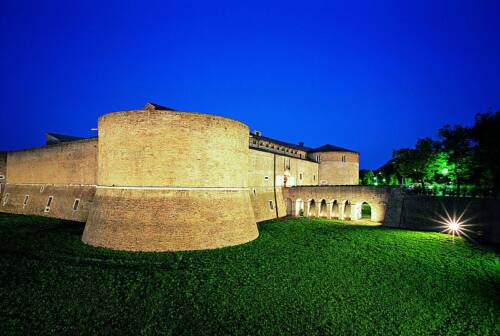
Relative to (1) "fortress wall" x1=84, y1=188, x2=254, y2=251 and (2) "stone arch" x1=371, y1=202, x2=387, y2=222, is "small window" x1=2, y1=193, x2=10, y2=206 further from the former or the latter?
(2) "stone arch" x1=371, y1=202, x2=387, y2=222

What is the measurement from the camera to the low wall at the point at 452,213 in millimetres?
20641

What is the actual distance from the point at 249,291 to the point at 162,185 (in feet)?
26.6

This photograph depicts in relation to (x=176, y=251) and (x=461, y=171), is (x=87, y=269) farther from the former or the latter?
(x=461, y=171)

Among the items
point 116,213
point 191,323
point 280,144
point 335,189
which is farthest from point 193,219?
point 280,144

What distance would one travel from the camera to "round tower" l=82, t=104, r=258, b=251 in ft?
50.5

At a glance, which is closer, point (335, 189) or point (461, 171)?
point (461, 171)

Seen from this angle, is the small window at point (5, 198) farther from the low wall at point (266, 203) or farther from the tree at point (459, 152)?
the tree at point (459, 152)

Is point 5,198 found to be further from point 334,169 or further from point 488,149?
point 488,149

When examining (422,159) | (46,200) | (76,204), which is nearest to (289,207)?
(422,159)

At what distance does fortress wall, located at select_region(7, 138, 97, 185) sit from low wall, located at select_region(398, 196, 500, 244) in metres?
28.4

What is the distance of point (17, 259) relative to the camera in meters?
13.5

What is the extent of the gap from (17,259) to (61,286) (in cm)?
488

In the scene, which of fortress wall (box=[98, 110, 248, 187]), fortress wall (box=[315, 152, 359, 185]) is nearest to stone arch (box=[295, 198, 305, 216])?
fortress wall (box=[315, 152, 359, 185])

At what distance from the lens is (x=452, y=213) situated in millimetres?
23125
